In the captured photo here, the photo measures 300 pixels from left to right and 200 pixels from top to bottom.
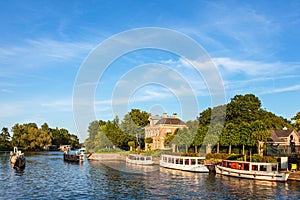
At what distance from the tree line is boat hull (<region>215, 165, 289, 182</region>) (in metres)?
11.5

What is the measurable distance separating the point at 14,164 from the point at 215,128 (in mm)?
49866

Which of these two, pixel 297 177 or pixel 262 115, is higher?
pixel 262 115

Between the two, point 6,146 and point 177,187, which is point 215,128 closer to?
point 177,187

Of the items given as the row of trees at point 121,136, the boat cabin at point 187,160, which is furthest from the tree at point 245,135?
the row of trees at point 121,136

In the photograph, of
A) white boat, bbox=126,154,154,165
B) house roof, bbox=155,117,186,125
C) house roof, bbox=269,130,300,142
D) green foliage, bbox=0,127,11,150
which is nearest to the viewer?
white boat, bbox=126,154,154,165

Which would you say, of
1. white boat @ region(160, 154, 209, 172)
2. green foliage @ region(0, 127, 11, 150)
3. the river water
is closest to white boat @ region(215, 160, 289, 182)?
the river water

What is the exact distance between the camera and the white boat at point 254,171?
48.9 meters

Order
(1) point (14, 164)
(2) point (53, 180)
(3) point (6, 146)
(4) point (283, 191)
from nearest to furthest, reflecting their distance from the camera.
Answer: (4) point (283, 191) < (2) point (53, 180) < (1) point (14, 164) < (3) point (6, 146)

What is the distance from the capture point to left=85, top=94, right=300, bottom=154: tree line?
72000 mm

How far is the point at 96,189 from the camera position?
4331cm

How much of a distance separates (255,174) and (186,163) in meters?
18.5

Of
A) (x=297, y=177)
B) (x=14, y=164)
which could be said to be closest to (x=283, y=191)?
(x=297, y=177)

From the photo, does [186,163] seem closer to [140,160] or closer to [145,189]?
[140,160]

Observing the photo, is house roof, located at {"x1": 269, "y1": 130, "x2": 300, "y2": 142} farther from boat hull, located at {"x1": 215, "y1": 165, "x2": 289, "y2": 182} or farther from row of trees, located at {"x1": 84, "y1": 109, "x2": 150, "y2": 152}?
row of trees, located at {"x1": 84, "y1": 109, "x2": 150, "y2": 152}
